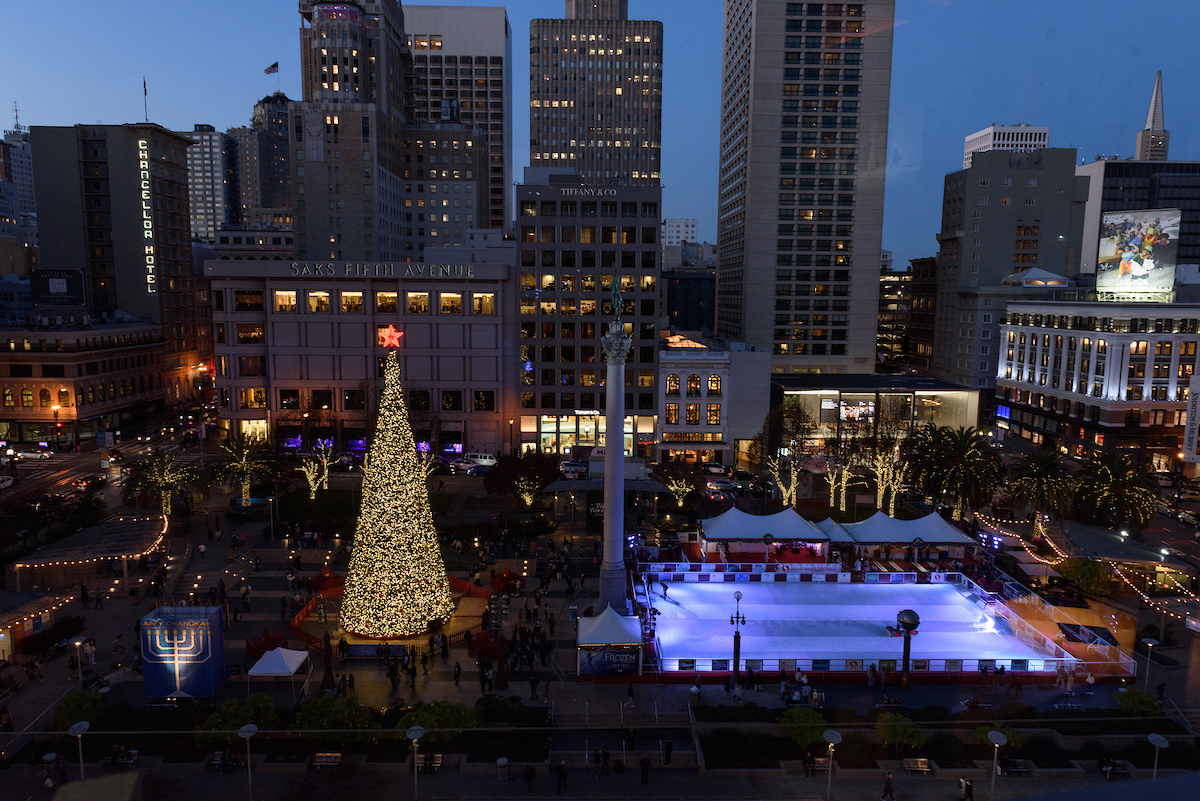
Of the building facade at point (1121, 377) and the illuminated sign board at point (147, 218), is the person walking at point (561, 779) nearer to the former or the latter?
the building facade at point (1121, 377)

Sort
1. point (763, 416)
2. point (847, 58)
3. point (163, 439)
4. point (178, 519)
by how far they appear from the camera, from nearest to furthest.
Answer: point (178, 519) → point (763, 416) → point (163, 439) → point (847, 58)

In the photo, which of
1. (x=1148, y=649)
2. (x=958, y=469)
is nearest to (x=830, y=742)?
(x=1148, y=649)

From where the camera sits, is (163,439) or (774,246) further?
(774,246)

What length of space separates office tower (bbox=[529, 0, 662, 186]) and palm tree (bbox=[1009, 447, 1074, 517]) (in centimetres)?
11934

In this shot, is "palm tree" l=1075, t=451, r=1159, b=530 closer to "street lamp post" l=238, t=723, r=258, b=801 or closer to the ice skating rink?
the ice skating rink

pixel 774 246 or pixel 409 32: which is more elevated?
pixel 409 32

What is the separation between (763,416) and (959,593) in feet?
115

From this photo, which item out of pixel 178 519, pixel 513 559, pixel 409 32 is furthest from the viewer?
pixel 409 32

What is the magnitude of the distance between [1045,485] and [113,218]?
108 metres

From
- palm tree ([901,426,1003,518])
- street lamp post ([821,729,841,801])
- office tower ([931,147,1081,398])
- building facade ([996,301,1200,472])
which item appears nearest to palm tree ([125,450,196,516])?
street lamp post ([821,729,841,801])

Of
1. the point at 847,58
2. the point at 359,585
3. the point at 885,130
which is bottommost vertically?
the point at 359,585

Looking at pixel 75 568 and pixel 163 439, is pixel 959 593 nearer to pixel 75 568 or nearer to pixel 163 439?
pixel 75 568

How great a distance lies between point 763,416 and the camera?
74.2 meters

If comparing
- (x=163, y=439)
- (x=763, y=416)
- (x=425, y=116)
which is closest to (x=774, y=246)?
(x=763, y=416)
